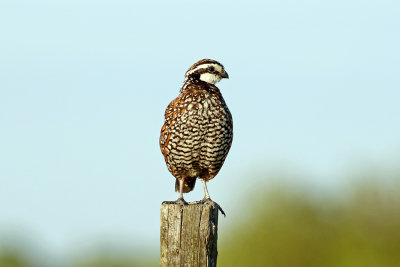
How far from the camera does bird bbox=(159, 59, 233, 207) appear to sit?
33.2ft

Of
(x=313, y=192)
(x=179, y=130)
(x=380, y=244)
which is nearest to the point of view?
(x=179, y=130)

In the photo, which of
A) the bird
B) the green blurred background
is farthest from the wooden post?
the green blurred background

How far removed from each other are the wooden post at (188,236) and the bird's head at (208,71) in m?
A: 2.83

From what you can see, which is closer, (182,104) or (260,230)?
(182,104)

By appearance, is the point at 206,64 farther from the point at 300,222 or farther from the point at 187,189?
the point at 300,222

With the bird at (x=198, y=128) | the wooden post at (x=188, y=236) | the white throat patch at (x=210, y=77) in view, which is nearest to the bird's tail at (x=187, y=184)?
the bird at (x=198, y=128)

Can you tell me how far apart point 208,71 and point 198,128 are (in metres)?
0.78

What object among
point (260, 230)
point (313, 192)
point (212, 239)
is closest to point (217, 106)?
point (212, 239)

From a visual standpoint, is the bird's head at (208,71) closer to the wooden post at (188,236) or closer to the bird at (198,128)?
the bird at (198,128)

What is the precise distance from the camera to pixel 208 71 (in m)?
10.5

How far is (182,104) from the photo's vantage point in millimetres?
10258

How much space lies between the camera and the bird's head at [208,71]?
34.5 ft

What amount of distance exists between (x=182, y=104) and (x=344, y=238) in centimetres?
2018

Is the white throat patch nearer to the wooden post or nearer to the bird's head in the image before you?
the bird's head
